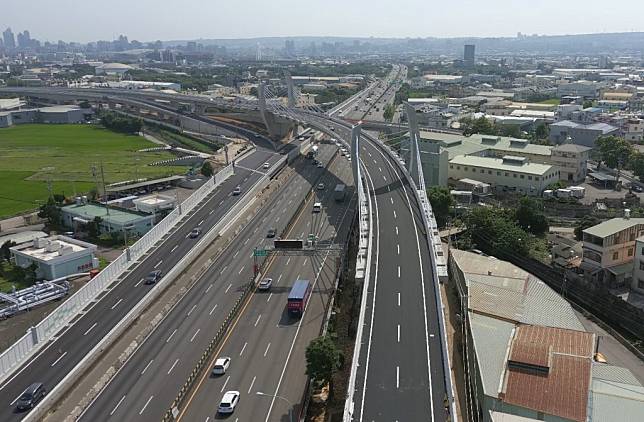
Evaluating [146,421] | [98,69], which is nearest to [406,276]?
[146,421]

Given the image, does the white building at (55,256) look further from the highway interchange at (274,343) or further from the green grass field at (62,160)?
the green grass field at (62,160)

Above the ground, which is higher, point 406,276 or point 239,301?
point 406,276

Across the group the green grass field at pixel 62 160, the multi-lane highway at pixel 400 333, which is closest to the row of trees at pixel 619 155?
the multi-lane highway at pixel 400 333

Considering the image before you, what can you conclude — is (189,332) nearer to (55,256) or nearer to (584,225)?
(55,256)

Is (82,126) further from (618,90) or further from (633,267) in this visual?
(618,90)

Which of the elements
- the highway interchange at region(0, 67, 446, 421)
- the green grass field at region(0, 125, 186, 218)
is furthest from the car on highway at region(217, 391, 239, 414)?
the green grass field at region(0, 125, 186, 218)

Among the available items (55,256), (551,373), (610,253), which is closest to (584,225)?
(610,253)
